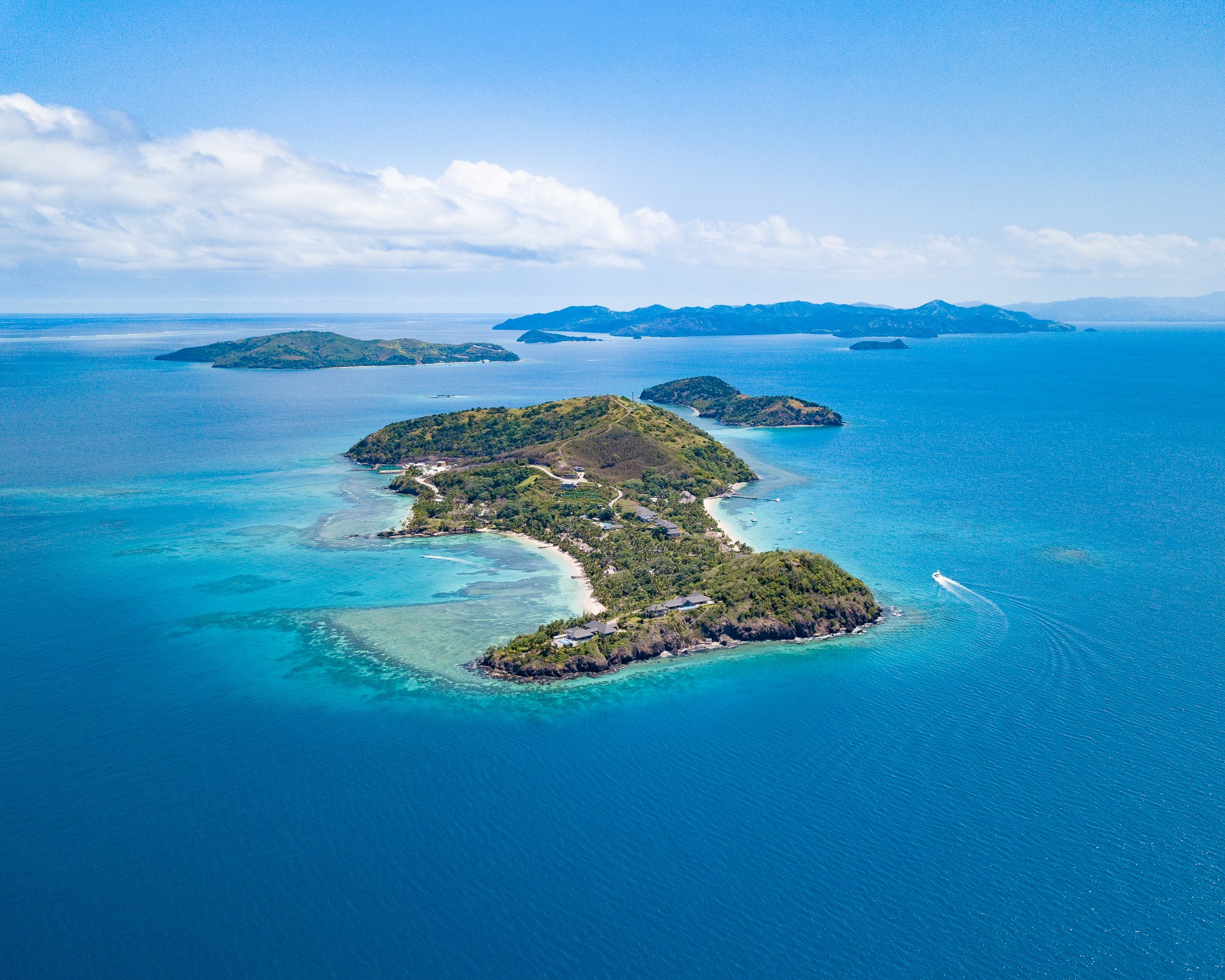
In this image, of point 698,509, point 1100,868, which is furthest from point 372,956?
point 698,509

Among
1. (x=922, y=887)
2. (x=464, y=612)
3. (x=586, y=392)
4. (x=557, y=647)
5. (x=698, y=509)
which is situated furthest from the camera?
(x=586, y=392)

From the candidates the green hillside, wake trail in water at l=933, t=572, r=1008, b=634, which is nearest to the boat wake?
wake trail in water at l=933, t=572, r=1008, b=634

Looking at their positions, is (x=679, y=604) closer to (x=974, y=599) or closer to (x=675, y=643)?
(x=675, y=643)

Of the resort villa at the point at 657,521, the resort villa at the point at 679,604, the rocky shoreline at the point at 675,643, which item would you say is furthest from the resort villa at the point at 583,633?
the resort villa at the point at 657,521

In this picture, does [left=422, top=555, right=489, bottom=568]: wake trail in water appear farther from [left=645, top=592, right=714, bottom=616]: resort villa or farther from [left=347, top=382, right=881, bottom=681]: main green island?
[left=645, top=592, right=714, bottom=616]: resort villa

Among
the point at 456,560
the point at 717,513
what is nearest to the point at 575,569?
the point at 456,560

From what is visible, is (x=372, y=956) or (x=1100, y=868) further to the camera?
(x=1100, y=868)

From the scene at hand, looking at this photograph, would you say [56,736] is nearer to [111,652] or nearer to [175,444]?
[111,652]
